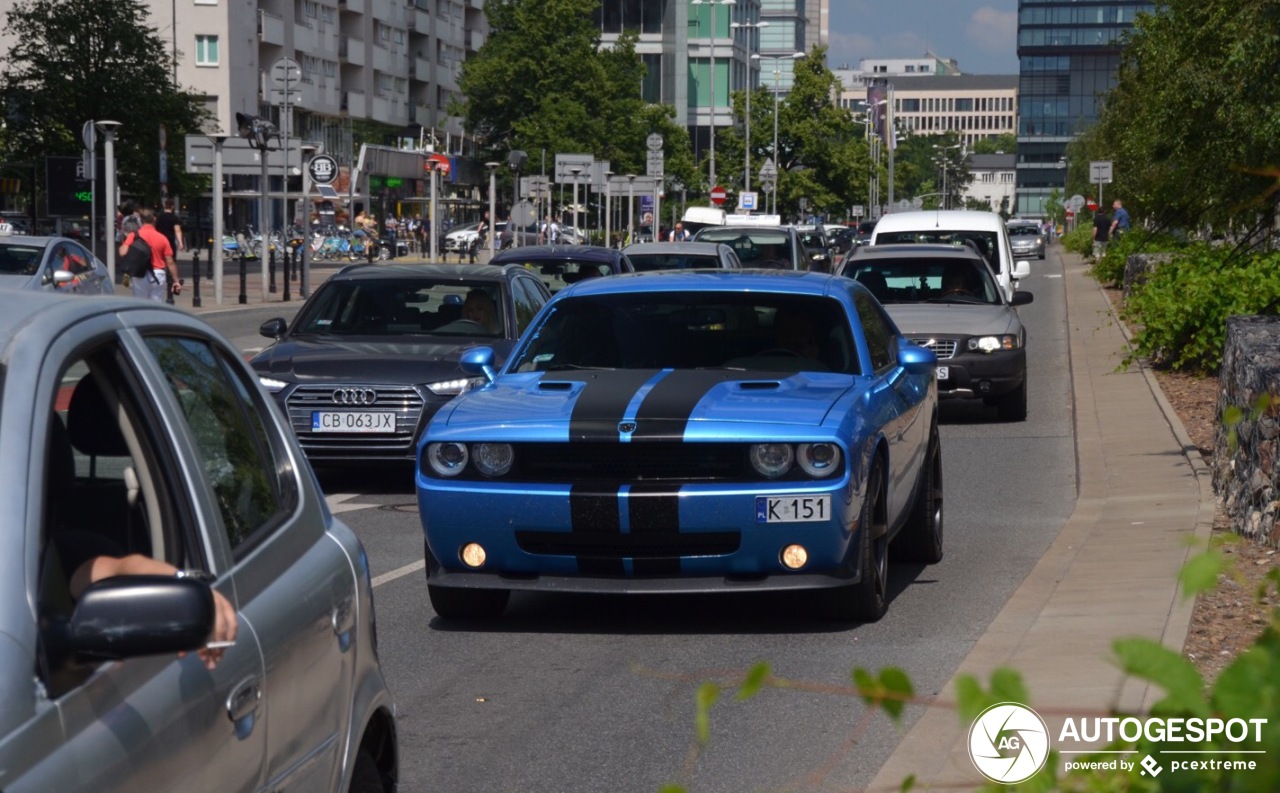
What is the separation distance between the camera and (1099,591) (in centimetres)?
860

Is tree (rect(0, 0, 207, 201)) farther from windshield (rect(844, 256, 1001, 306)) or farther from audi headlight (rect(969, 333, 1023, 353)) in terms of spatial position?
audi headlight (rect(969, 333, 1023, 353))

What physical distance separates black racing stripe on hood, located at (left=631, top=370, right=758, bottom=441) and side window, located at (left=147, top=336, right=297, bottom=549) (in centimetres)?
369

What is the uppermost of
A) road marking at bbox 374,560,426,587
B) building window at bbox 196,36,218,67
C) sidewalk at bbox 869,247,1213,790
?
building window at bbox 196,36,218,67

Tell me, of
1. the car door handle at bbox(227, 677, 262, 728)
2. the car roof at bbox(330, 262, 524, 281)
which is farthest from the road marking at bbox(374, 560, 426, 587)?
the car door handle at bbox(227, 677, 262, 728)

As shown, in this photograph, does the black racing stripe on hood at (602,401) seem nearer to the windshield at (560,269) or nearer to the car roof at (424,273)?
the car roof at (424,273)

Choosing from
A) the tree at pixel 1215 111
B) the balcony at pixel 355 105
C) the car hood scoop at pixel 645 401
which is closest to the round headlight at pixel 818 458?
the car hood scoop at pixel 645 401

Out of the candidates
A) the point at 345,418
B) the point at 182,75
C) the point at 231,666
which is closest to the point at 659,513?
the point at 231,666

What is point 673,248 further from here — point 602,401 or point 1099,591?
point 602,401

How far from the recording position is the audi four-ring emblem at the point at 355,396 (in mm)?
12773

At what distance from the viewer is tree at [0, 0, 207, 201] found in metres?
61.0

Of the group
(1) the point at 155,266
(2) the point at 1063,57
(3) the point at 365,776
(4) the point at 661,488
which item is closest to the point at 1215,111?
(4) the point at 661,488

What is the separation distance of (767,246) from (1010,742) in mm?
29978

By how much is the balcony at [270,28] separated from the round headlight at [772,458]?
264 ft

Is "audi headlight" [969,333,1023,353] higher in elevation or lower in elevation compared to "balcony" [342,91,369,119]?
lower
